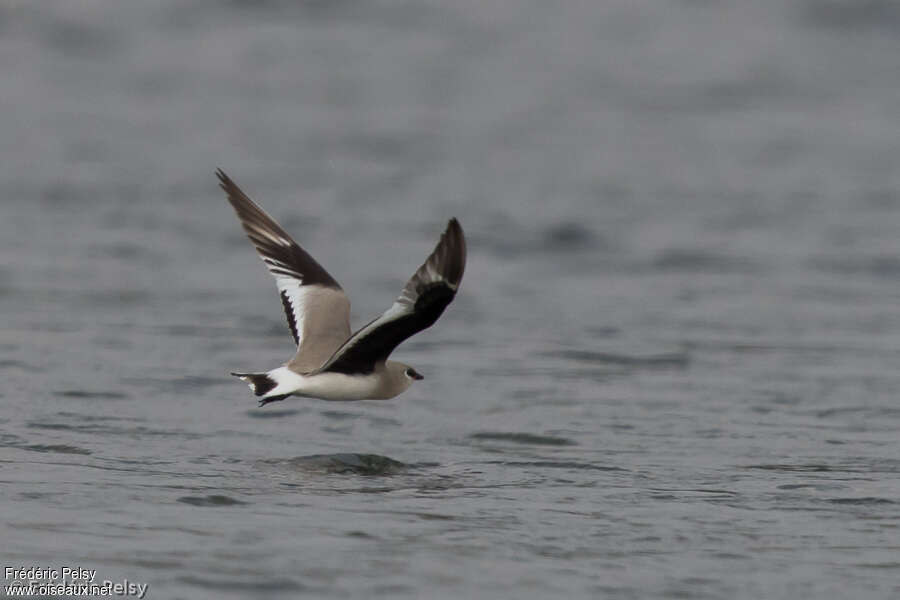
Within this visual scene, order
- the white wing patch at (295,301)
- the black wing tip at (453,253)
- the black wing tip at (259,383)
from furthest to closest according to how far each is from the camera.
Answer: the white wing patch at (295,301) → the black wing tip at (259,383) → the black wing tip at (453,253)

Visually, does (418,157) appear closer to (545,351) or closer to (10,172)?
(10,172)

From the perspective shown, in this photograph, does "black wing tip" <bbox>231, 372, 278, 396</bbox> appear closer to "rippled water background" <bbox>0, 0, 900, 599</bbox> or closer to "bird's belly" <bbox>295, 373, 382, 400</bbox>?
"bird's belly" <bbox>295, 373, 382, 400</bbox>

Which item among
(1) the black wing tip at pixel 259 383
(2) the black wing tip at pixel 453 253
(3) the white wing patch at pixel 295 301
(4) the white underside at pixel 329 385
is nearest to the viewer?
(2) the black wing tip at pixel 453 253

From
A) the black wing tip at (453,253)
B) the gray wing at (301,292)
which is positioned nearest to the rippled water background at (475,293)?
the gray wing at (301,292)

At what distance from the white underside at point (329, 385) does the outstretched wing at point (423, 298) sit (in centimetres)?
21

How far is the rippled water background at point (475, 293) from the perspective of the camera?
24.4 ft

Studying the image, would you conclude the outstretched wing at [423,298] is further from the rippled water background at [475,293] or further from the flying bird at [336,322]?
the rippled water background at [475,293]

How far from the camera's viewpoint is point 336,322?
9281 mm

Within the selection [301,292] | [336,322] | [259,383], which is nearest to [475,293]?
[301,292]

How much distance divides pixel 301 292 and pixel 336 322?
0.37m

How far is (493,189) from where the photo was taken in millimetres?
21562

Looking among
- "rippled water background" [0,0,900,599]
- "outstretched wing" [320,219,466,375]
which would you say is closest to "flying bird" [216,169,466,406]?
"outstretched wing" [320,219,466,375]

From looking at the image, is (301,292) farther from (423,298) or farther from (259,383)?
(423,298)

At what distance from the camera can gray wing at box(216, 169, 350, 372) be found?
29.8 ft
